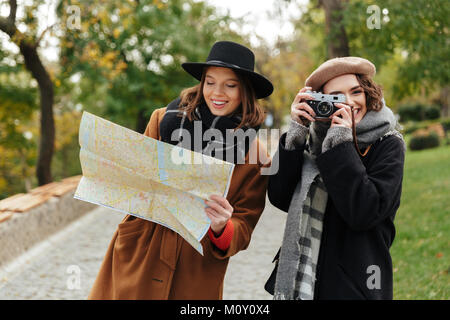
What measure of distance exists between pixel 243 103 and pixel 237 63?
20 centimetres

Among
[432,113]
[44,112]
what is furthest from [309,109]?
[432,113]

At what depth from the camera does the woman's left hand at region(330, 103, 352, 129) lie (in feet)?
5.97

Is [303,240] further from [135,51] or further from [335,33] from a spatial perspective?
[135,51]

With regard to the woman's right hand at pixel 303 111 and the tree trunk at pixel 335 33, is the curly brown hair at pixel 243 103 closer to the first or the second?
the woman's right hand at pixel 303 111

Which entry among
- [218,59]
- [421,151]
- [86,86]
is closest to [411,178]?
[421,151]

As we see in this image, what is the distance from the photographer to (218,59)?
7.62 feet

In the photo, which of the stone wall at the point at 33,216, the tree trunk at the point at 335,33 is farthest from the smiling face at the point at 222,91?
the tree trunk at the point at 335,33

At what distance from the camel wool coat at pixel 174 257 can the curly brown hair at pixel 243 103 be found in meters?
0.22

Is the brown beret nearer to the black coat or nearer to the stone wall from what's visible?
the black coat

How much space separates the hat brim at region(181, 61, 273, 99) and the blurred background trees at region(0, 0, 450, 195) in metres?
4.12

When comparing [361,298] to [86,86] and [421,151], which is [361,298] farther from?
[421,151]

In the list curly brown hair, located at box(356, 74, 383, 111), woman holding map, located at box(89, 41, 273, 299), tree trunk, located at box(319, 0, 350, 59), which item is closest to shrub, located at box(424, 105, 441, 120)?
tree trunk, located at box(319, 0, 350, 59)

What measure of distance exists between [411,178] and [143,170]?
1076 cm

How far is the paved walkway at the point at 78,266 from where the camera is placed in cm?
486
